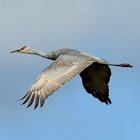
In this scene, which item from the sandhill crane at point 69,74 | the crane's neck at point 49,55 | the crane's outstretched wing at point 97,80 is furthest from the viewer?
the crane's neck at point 49,55

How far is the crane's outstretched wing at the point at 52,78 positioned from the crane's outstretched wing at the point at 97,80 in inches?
79.8

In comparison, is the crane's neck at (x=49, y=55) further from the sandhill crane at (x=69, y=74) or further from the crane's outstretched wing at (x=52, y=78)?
the crane's outstretched wing at (x=52, y=78)

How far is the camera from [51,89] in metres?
29.6

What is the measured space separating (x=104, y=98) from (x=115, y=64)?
3.25 m

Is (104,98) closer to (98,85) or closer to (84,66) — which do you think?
(98,85)

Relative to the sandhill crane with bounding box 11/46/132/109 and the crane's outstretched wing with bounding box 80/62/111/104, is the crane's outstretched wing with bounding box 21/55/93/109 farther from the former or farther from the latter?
the crane's outstretched wing with bounding box 80/62/111/104

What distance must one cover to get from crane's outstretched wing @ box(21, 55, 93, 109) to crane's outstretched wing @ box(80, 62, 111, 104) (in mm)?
2026

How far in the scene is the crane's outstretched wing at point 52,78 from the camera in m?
29.6

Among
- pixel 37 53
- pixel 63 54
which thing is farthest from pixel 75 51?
pixel 37 53

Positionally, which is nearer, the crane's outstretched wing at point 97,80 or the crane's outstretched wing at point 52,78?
the crane's outstretched wing at point 52,78

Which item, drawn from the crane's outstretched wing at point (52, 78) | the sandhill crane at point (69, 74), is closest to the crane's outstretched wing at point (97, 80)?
the sandhill crane at point (69, 74)

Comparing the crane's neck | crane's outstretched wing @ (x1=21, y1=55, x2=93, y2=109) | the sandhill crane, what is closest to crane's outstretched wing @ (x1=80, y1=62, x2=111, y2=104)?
the sandhill crane

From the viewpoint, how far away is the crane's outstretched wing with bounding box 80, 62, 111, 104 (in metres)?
33.7

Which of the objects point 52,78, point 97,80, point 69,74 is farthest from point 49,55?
point 52,78
